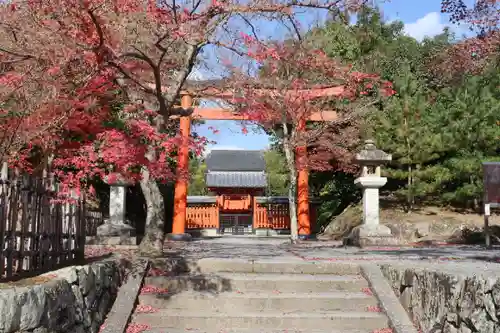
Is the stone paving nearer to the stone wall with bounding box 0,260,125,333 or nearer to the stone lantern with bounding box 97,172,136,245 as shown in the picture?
the stone lantern with bounding box 97,172,136,245

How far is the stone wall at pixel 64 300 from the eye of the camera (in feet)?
11.2

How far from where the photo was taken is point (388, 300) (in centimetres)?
587

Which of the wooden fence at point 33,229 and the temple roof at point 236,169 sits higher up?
the temple roof at point 236,169

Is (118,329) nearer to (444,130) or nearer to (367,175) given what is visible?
(367,175)

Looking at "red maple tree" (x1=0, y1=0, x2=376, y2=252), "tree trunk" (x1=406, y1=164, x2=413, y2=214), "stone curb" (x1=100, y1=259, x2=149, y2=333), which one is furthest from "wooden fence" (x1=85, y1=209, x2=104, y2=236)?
"tree trunk" (x1=406, y1=164, x2=413, y2=214)

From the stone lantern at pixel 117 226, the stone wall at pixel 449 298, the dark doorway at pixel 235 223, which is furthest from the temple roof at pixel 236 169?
the stone wall at pixel 449 298

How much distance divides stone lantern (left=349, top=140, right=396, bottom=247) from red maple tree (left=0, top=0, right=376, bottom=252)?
5.49 meters

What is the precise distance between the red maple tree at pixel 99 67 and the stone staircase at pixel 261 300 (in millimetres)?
1637

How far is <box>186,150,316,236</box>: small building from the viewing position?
861 inches

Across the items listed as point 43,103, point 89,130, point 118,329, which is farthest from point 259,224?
point 118,329

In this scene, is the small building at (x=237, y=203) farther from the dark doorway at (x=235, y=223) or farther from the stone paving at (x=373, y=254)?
the stone paving at (x=373, y=254)

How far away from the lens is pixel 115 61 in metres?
6.50

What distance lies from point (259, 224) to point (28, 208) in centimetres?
1764

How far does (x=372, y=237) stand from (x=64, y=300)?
9.07 m
